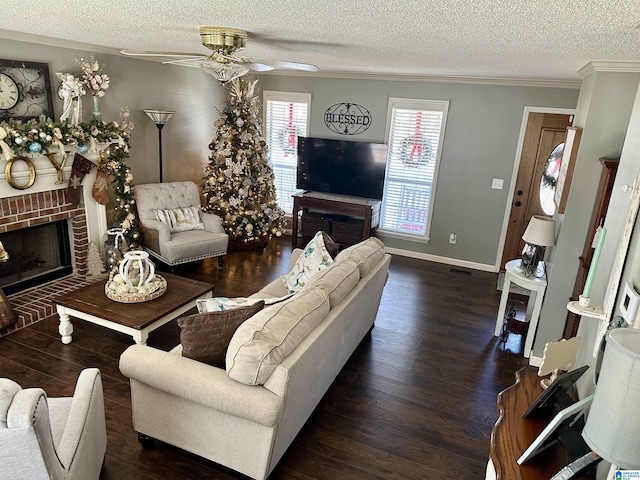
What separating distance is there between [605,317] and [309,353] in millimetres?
1363

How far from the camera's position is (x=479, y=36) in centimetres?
227

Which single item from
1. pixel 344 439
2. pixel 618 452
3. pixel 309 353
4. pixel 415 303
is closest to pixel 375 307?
pixel 415 303

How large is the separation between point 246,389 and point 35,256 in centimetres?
331

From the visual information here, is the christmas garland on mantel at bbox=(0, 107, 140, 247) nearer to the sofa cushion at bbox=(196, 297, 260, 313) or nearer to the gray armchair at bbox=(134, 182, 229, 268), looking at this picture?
the gray armchair at bbox=(134, 182, 229, 268)

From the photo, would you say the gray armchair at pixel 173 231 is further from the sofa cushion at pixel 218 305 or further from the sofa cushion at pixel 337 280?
the sofa cushion at pixel 218 305

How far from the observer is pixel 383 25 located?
214cm

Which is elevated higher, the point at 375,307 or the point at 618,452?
the point at 618,452

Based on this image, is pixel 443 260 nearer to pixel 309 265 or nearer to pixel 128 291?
pixel 309 265

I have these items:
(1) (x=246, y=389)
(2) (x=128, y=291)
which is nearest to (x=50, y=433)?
(1) (x=246, y=389)

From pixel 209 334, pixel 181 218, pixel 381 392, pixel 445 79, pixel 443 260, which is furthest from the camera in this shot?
pixel 443 260

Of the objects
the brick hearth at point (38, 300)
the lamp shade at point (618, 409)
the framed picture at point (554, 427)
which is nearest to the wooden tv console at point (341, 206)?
the brick hearth at point (38, 300)

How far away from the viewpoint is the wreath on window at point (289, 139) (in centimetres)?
671

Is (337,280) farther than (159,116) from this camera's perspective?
No

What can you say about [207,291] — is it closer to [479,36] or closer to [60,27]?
[60,27]
